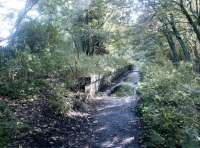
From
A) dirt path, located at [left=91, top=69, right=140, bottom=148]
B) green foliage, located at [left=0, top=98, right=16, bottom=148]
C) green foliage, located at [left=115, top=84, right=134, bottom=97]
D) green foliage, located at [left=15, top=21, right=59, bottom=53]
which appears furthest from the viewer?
green foliage, located at [left=115, top=84, right=134, bottom=97]

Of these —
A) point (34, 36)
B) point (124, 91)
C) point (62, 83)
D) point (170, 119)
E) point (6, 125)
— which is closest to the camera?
point (6, 125)

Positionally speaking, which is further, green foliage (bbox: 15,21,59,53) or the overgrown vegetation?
green foliage (bbox: 15,21,59,53)

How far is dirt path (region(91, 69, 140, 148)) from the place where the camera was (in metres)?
6.61

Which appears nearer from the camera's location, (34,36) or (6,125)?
(6,125)

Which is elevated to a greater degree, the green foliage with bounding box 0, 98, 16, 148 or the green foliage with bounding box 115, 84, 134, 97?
the green foliage with bounding box 0, 98, 16, 148

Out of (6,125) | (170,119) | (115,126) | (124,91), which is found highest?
(6,125)

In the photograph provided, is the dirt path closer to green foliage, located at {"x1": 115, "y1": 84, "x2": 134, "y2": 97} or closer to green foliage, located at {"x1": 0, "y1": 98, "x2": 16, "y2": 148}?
green foliage, located at {"x1": 0, "y1": 98, "x2": 16, "y2": 148}

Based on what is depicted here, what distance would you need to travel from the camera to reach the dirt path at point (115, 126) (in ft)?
21.7

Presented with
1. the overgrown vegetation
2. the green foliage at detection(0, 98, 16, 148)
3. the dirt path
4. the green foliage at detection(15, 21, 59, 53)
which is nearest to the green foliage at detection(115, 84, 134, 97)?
the overgrown vegetation

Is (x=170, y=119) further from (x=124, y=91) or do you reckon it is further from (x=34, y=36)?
(x=124, y=91)

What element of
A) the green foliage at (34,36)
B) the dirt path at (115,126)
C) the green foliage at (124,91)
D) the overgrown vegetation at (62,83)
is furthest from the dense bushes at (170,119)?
the green foliage at (124,91)

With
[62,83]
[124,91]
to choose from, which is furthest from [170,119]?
[124,91]

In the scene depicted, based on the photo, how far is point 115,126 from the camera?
26.0 ft

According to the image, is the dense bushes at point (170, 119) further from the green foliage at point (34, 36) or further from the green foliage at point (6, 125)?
the green foliage at point (34, 36)
